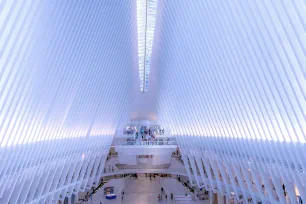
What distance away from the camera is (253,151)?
1259 cm

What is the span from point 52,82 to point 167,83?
43.2 feet

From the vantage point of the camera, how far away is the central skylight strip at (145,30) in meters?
17.5

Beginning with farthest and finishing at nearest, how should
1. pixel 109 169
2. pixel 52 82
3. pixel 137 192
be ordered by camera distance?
1. pixel 109 169
2. pixel 137 192
3. pixel 52 82

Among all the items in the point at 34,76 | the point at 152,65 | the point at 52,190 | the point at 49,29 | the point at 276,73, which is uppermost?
the point at 152,65

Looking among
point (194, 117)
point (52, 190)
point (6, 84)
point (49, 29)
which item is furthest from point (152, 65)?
point (6, 84)

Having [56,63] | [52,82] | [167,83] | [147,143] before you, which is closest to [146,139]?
[147,143]

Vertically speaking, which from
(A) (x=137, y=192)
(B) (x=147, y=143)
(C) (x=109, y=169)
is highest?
(B) (x=147, y=143)

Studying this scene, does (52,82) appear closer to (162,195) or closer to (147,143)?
(147,143)

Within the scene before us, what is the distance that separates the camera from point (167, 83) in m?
23.9

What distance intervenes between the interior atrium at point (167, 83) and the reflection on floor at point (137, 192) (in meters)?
3.81

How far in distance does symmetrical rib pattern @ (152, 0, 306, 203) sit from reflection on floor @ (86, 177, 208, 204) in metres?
9.49

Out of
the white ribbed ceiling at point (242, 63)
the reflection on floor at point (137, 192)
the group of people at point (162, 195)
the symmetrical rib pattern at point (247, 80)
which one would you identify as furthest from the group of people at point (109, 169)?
the white ribbed ceiling at point (242, 63)

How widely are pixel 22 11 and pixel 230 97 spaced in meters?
7.79

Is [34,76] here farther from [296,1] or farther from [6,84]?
[296,1]
